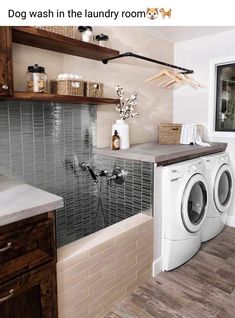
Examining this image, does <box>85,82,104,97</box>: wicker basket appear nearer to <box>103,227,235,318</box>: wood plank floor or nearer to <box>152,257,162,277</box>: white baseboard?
<box>152,257,162,277</box>: white baseboard

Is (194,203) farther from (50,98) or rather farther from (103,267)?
(50,98)

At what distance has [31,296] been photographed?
4.11 ft

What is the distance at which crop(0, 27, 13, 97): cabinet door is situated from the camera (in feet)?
4.59

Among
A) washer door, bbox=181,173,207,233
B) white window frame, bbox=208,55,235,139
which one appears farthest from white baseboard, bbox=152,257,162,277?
white window frame, bbox=208,55,235,139

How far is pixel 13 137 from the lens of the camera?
186 cm

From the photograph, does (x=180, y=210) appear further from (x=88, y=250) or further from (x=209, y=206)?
(x=88, y=250)

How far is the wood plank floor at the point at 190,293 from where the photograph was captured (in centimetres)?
172

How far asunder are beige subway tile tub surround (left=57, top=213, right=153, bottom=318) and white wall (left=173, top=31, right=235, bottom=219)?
1627 mm

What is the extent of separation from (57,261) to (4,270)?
313 mm

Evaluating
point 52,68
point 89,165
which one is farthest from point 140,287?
point 52,68

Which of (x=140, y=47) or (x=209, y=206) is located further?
(x=140, y=47)

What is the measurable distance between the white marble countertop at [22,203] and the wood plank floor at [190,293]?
95 centimetres

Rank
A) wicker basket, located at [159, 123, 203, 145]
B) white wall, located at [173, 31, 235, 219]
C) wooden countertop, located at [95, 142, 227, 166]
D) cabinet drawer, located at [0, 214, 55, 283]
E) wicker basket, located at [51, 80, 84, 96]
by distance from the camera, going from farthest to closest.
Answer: white wall, located at [173, 31, 235, 219] → wicker basket, located at [159, 123, 203, 145] → wooden countertop, located at [95, 142, 227, 166] → wicker basket, located at [51, 80, 84, 96] → cabinet drawer, located at [0, 214, 55, 283]
